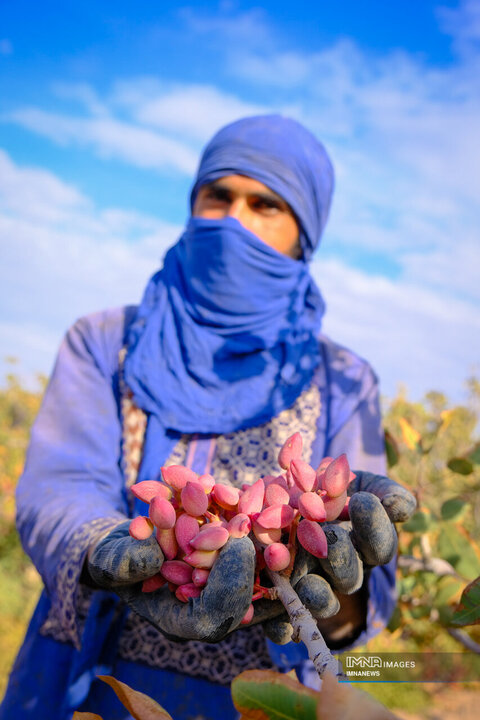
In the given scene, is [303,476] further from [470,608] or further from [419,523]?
[419,523]

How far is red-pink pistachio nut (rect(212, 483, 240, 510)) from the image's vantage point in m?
0.82

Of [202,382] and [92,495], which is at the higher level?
[202,382]

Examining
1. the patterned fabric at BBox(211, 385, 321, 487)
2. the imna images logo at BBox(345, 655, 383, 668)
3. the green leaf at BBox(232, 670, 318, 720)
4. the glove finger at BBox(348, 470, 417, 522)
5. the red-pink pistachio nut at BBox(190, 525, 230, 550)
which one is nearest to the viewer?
the green leaf at BBox(232, 670, 318, 720)

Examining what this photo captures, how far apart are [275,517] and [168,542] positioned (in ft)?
0.54

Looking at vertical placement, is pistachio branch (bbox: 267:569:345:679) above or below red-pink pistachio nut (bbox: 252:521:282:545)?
below

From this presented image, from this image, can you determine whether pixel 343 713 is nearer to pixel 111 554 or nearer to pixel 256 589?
pixel 256 589

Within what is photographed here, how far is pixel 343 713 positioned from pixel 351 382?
1271 millimetres

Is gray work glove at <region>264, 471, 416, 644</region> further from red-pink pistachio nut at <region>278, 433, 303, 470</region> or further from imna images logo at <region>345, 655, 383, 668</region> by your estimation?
imna images logo at <region>345, 655, 383, 668</region>

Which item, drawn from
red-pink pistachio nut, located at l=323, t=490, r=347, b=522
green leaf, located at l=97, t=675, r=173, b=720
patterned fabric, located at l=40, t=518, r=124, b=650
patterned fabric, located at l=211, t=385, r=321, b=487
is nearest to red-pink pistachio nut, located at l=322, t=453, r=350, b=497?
red-pink pistachio nut, located at l=323, t=490, r=347, b=522

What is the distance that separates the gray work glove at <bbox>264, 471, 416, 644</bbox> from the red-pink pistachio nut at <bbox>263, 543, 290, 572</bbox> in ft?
0.24

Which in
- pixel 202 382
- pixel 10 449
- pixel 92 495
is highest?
pixel 202 382

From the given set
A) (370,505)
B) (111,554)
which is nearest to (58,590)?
(111,554)

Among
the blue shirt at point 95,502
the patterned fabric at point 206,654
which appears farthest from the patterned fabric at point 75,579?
the patterned fabric at point 206,654

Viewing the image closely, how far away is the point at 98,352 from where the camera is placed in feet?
5.68
